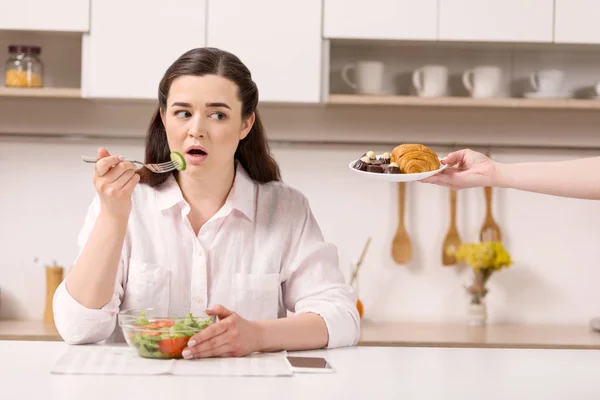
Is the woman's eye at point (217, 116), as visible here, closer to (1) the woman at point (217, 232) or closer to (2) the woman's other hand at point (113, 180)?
(1) the woman at point (217, 232)

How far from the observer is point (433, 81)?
2666 mm

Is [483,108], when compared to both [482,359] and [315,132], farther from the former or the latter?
[482,359]

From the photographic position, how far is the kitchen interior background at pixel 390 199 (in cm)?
284

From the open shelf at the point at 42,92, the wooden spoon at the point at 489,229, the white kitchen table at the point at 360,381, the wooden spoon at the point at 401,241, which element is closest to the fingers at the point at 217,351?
the white kitchen table at the point at 360,381

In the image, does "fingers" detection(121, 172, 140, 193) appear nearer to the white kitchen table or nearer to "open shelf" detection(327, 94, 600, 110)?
the white kitchen table

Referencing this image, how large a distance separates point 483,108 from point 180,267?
154cm

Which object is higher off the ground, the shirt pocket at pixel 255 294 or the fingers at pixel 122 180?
the fingers at pixel 122 180

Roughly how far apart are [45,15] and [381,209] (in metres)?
1.32

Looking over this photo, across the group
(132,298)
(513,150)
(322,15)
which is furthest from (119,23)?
(513,150)

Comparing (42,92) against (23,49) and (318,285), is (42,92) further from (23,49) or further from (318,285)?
(318,285)

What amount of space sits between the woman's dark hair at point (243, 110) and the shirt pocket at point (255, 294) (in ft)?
0.85

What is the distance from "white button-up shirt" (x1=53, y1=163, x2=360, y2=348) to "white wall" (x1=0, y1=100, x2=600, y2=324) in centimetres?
109

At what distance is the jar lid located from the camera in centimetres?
262

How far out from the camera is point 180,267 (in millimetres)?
1733
